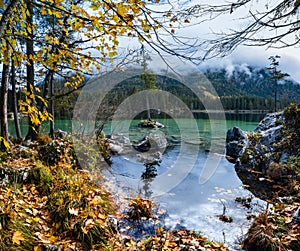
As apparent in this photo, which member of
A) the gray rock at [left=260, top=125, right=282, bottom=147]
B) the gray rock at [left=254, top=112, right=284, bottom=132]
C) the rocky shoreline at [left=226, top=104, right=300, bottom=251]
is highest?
the gray rock at [left=254, top=112, right=284, bottom=132]

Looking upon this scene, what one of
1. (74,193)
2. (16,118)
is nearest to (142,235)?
(74,193)

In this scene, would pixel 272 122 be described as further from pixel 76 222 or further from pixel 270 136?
pixel 76 222

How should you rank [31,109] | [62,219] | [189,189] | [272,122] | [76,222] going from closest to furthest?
[31,109] → [76,222] → [62,219] → [189,189] → [272,122]

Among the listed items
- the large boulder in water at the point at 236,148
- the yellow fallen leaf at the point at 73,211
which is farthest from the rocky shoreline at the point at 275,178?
the yellow fallen leaf at the point at 73,211

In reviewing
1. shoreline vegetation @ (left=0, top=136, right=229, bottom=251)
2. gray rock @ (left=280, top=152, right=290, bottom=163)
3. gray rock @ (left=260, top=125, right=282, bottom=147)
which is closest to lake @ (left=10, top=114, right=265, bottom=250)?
shoreline vegetation @ (left=0, top=136, right=229, bottom=251)

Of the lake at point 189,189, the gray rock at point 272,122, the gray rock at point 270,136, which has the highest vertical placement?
the gray rock at point 272,122

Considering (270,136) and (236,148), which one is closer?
(270,136)

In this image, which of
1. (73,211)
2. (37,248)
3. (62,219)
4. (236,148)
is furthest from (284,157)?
(37,248)

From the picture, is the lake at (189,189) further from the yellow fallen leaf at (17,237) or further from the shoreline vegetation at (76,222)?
the yellow fallen leaf at (17,237)

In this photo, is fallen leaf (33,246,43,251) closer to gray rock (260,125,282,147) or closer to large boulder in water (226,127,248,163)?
gray rock (260,125,282,147)

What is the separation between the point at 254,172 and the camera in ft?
29.9

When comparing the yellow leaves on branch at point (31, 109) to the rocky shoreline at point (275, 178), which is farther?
the rocky shoreline at point (275, 178)

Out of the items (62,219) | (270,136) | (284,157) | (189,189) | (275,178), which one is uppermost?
(270,136)

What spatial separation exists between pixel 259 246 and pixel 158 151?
9.43 m
